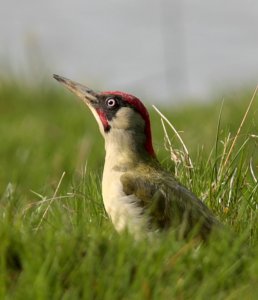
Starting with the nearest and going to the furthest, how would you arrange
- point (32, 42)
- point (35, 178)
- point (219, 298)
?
1. point (219, 298)
2. point (35, 178)
3. point (32, 42)

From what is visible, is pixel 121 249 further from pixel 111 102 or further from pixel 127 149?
pixel 111 102

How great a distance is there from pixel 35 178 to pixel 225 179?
3416 mm

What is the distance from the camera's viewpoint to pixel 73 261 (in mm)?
4504

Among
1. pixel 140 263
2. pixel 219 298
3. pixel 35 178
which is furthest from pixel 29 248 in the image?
pixel 35 178

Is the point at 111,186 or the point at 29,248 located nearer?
the point at 29,248

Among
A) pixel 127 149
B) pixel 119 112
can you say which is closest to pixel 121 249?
pixel 127 149

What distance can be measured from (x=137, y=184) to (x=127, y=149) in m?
0.38

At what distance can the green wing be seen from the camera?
5129 mm

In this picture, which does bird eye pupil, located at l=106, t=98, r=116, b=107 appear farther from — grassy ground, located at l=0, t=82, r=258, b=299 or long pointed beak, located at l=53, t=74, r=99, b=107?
grassy ground, located at l=0, t=82, r=258, b=299

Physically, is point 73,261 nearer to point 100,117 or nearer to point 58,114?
point 100,117

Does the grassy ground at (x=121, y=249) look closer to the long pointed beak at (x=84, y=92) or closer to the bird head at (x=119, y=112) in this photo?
the bird head at (x=119, y=112)

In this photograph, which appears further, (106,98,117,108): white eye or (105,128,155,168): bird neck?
(106,98,117,108): white eye

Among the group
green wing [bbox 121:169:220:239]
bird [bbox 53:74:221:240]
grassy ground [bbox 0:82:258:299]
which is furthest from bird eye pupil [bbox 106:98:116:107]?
green wing [bbox 121:169:220:239]

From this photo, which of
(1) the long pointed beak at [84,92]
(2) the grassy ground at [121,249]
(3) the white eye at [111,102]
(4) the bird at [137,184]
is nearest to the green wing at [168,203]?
(4) the bird at [137,184]
